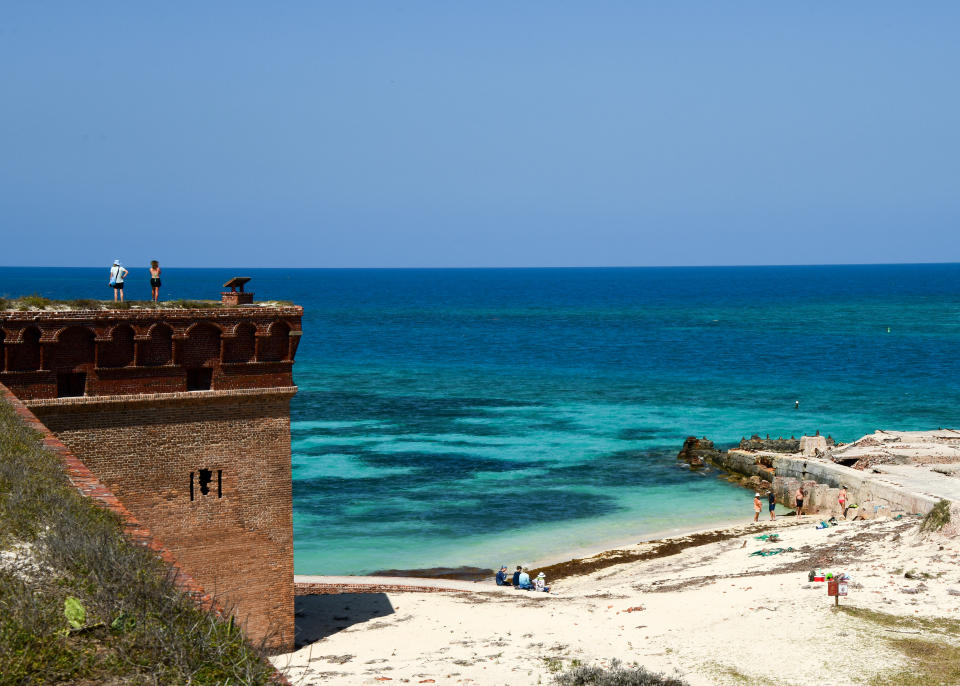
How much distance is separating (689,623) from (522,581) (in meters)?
9.59

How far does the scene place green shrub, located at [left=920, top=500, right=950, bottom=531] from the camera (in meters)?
28.6

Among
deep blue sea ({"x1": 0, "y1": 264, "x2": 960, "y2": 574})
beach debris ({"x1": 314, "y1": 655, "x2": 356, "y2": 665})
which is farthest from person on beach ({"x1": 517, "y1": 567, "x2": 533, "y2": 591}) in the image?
beach debris ({"x1": 314, "y1": 655, "x2": 356, "y2": 665})

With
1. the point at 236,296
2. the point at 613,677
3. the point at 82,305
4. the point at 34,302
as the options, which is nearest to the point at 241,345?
the point at 236,296

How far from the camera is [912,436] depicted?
4981 cm

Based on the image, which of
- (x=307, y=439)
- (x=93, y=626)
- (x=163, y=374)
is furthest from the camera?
(x=307, y=439)

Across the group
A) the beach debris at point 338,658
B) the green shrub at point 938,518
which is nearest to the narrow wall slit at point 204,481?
the beach debris at point 338,658

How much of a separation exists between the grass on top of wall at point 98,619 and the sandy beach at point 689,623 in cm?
1013

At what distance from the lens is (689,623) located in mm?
23250

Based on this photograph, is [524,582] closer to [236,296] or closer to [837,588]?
[837,588]

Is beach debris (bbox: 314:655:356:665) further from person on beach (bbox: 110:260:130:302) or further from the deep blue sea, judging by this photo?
the deep blue sea

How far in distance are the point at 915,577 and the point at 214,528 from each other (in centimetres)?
1760

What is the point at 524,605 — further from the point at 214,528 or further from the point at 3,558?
the point at 3,558

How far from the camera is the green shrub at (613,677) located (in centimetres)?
1786

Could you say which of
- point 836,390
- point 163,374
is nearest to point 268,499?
point 163,374
